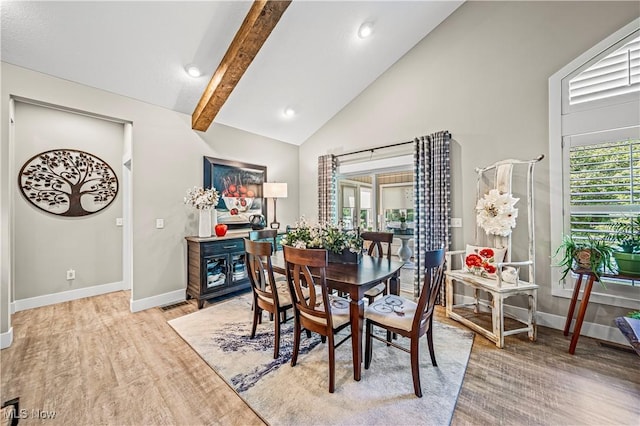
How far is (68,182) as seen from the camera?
370 cm

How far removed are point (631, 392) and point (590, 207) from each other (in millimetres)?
1646

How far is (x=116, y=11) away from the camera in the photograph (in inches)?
93.9

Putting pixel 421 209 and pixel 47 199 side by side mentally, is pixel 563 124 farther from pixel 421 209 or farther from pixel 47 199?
pixel 47 199

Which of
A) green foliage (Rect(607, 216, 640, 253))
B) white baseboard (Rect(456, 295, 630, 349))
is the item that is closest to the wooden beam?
green foliage (Rect(607, 216, 640, 253))

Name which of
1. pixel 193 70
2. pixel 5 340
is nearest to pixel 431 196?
pixel 193 70

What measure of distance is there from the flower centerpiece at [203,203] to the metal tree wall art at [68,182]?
155 cm

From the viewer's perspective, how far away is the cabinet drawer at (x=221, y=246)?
3447mm

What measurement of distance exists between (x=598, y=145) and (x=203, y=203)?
4648mm

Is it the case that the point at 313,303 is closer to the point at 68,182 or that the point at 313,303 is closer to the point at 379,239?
the point at 379,239

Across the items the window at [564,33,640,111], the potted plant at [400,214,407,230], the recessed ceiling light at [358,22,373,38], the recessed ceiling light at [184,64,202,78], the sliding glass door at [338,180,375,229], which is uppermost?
the recessed ceiling light at [358,22,373,38]

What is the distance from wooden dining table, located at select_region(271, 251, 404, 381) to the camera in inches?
71.6

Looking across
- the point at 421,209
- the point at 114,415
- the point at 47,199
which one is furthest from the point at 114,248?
the point at 421,209

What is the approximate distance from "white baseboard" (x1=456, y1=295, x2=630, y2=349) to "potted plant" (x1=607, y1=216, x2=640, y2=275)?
0.77 metres

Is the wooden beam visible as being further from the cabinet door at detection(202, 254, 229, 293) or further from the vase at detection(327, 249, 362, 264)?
the vase at detection(327, 249, 362, 264)
